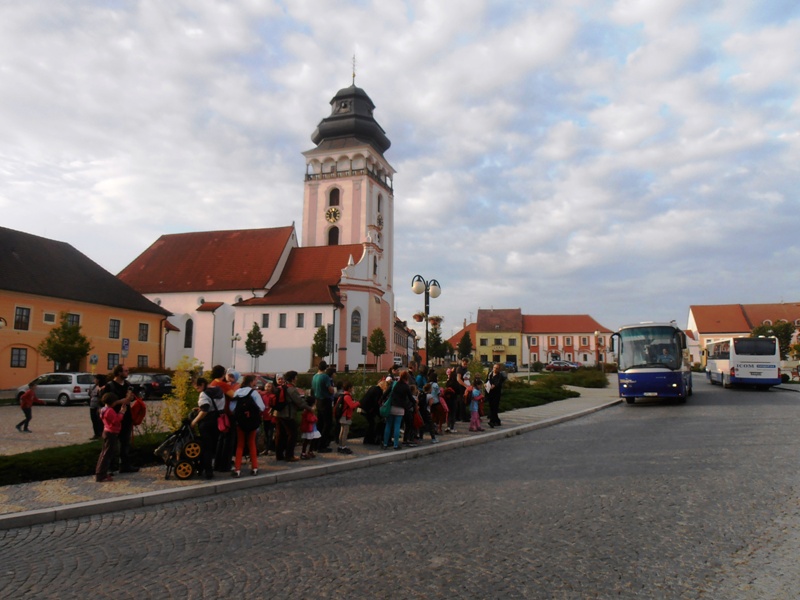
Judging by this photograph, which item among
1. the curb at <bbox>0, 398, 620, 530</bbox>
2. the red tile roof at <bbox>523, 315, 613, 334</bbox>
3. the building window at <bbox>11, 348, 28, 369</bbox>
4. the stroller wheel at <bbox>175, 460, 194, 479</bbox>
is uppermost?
the red tile roof at <bbox>523, 315, 613, 334</bbox>

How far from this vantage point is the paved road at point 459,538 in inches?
191

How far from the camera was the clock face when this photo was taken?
209 ft

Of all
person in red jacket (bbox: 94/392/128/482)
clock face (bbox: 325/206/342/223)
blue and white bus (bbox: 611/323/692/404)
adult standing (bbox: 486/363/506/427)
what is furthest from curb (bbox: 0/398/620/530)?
clock face (bbox: 325/206/342/223)

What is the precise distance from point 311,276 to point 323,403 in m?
44.2

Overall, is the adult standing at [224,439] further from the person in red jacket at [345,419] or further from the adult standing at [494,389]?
the adult standing at [494,389]

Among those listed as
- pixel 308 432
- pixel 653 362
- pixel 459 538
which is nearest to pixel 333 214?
pixel 653 362

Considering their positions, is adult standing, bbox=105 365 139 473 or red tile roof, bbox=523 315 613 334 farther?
red tile roof, bbox=523 315 613 334

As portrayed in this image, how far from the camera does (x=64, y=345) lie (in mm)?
31547

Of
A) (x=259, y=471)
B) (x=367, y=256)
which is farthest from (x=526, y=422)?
(x=367, y=256)

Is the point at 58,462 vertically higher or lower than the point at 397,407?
lower

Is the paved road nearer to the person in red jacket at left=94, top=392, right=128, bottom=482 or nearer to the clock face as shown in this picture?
the person in red jacket at left=94, top=392, right=128, bottom=482

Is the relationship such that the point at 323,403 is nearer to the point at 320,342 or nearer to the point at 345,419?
the point at 345,419

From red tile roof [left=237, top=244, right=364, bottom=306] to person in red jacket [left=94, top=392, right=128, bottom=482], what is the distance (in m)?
42.4

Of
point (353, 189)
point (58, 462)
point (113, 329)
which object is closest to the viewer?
point (58, 462)
